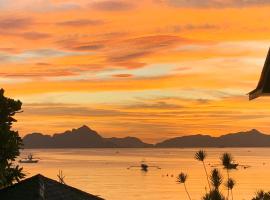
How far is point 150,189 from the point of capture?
6998 inches

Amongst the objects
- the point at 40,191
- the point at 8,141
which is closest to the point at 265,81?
the point at 40,191

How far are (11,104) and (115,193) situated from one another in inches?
4689

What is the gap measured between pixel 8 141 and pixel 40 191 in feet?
70.0

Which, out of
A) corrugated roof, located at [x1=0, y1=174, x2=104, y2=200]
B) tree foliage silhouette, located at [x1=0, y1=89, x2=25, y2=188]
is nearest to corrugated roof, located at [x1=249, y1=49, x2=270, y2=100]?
corrugated roof, located at [x1=0, y1=174, x2=104, y2=200]

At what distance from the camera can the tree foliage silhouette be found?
41.6 metres

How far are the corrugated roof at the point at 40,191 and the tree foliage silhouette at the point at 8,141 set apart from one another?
18010 mm

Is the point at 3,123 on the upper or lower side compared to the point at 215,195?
upper

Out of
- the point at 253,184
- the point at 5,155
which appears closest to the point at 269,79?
the point at 5,155

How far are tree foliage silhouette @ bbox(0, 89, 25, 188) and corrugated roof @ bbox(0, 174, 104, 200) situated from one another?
1801 cm

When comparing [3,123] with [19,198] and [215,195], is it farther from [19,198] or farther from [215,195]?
[19,198]

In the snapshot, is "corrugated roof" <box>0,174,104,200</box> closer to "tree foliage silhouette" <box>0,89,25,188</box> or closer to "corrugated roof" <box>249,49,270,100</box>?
"corrugated roof" <box>249,49,270,100</box>

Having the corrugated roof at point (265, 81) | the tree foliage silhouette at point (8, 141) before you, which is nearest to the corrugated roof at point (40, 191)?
the corrugated roof at point (265, 81)

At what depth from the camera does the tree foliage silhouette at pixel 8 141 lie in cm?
4158

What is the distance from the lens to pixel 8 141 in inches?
1646
